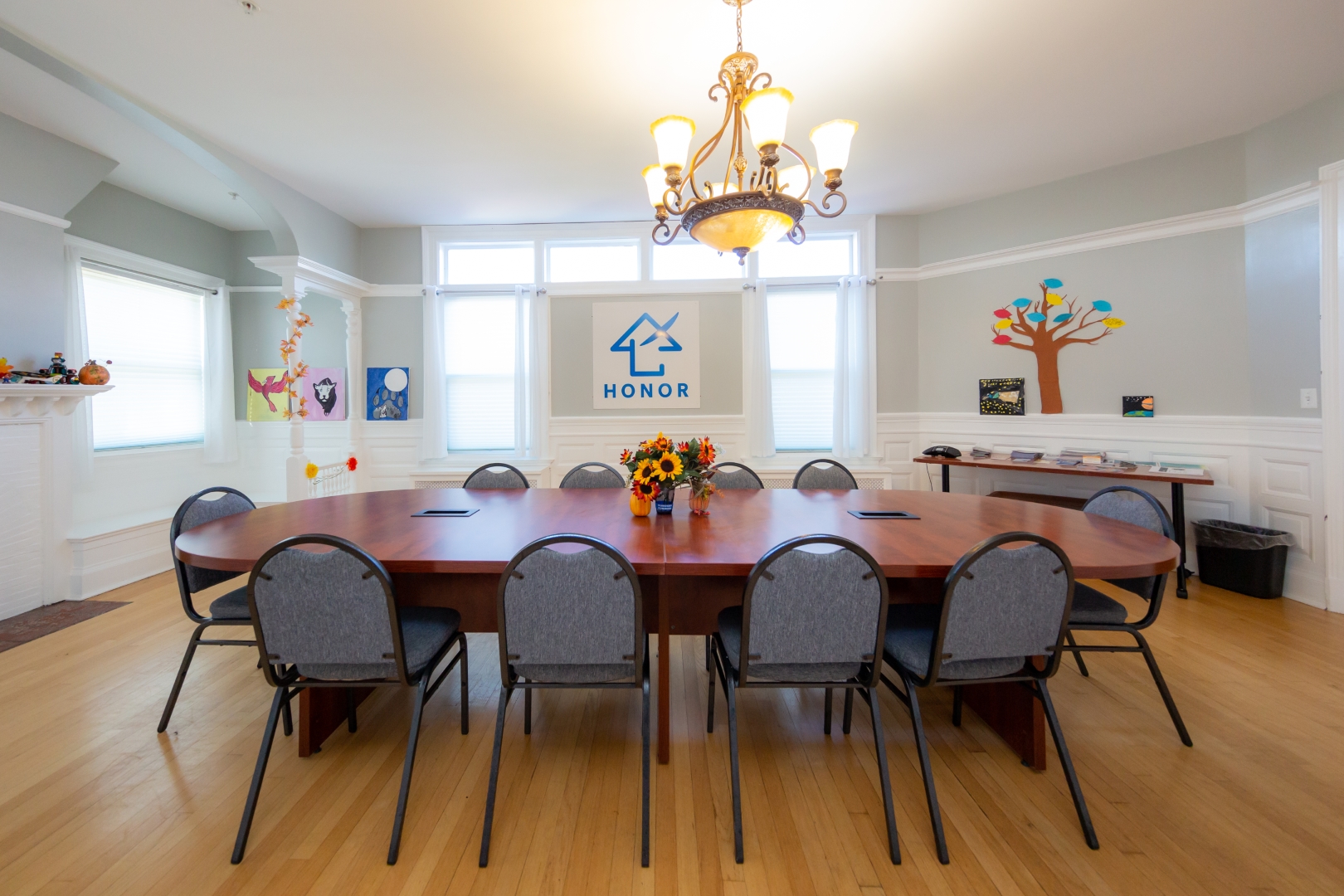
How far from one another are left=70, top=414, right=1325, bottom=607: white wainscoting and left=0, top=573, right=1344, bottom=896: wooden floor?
138 centimetres

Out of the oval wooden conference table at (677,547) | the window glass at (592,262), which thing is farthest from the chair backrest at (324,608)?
the window glass at (592,262)

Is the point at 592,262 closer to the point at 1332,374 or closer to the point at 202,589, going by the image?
the point at 202,589

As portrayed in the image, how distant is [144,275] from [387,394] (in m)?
1.96

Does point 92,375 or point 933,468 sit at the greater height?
point 92,375

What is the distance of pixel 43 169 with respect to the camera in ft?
10.8

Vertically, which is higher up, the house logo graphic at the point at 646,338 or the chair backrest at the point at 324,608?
the house logo graphic at the point at 646,338

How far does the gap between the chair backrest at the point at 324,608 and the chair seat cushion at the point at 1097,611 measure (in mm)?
2186

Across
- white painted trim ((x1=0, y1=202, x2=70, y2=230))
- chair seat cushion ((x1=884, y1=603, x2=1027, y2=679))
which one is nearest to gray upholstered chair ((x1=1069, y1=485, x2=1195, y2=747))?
chair seat cushion ((x1=884, y1=603, x2=1027, y2=679))

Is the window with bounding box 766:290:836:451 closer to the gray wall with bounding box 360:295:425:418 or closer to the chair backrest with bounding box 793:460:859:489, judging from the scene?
the chair backrest with bounding box 793:460:859:489

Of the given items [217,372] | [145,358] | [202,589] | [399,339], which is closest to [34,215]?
[145,358]

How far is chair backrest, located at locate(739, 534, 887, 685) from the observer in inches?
57.3

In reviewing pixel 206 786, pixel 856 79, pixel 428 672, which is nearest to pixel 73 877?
pixel 206 786

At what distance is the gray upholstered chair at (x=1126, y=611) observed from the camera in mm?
1871

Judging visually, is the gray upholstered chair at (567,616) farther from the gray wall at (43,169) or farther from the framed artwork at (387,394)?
the gray wall at (43,169)
